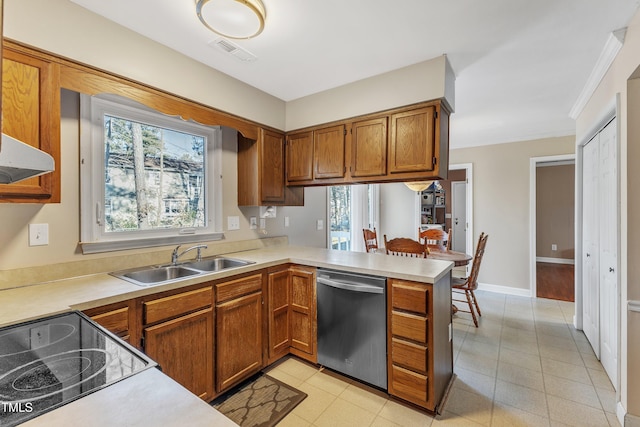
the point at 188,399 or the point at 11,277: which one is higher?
the point at 11,277

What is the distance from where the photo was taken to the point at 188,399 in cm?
72

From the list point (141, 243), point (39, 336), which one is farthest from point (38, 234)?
point (39, 336)

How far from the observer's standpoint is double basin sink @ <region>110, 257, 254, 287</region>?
198cm

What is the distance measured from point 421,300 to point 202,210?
1.95 m

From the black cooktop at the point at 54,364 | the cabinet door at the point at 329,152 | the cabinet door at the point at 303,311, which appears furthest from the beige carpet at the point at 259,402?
the cabinet door at the point at 329,152

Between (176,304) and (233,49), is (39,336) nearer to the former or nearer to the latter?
(176,304)

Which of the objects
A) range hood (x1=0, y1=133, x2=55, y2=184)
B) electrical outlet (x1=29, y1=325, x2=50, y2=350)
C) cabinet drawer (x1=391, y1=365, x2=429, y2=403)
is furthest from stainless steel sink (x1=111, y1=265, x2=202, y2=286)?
cabinet drawer (x1=391, y1=365, x2=429, y2=403)

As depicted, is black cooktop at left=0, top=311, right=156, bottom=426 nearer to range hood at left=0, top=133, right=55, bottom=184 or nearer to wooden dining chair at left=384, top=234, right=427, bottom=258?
range hood at left=0, top=133, right=55, bottom=184

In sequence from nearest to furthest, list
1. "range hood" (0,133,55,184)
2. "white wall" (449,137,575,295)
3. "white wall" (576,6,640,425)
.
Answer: "range hood" (0,133,55,184), "white wall" (576,6,640,425), "white wall" (449,137,575,295)

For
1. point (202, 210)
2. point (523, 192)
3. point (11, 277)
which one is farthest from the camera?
point (523, 192)

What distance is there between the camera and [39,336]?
1.08 m

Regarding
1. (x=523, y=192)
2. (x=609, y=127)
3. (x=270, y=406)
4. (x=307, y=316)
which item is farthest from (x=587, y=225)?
(x=270, y=406)

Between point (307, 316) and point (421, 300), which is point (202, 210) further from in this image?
point (421, 300)

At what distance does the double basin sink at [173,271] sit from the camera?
198 cm
